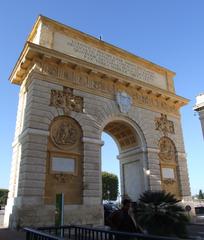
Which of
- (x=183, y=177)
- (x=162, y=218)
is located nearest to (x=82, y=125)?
(x=162, y=218)

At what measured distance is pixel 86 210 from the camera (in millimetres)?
13617

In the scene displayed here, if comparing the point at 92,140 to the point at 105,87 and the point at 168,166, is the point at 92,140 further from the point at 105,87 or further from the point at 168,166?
the point at 168,166

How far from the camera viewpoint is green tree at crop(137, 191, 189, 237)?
8.55 m

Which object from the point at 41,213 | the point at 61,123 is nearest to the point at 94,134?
the point at 61,123

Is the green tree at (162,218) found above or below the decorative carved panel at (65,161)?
below

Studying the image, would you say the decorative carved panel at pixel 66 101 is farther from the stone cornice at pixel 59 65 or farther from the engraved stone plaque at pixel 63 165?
the engraved stone plaque at pixel 63 165

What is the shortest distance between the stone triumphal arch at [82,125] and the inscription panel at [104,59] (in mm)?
75

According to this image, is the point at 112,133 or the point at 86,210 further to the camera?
the point at 112,133

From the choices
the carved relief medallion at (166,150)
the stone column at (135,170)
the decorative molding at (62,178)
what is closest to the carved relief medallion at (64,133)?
the decorative molding at (62,178)

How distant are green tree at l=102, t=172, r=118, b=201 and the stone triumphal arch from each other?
29.4 meters

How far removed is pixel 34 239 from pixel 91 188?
9.70 m

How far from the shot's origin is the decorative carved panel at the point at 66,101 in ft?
48.5

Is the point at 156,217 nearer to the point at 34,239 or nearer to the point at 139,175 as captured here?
the point at 34,239

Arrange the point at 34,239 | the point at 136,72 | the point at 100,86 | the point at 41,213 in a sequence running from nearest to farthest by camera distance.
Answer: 1. the point at 34,239
2. the point at 41,213
3. the point at 100,86
4. the point at 136,72
